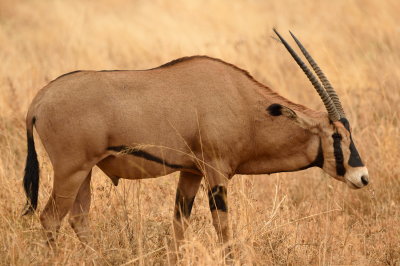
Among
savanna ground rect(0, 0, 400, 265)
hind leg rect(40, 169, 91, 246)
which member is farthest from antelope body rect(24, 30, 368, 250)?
savanna ground rect(0, 0, 400, 265)

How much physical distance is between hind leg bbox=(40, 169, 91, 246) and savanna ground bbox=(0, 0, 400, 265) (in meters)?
0.17

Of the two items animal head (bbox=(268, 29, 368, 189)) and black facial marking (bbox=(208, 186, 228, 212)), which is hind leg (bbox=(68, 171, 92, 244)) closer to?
black facial marking (bbox=(208, 186, 228, 212))

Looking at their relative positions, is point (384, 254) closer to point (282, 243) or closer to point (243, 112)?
point (282, 243)

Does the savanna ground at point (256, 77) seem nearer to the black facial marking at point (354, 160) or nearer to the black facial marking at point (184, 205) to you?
the black facial marking at point (184, 205)

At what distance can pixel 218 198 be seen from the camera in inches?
256

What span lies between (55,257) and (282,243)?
1.96 metres

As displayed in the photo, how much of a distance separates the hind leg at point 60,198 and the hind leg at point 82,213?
398 mm

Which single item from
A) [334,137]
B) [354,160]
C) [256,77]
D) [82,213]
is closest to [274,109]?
[334,137]

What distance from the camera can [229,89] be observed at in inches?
259

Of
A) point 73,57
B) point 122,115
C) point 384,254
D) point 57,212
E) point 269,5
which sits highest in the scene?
point 269,5

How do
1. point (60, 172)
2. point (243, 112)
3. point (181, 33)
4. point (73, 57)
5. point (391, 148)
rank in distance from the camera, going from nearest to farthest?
point (60, 172) → point (243, 112) → point (391, 148) → point (73, 57) → point (181, 33)

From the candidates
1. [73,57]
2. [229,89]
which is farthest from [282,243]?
[73,57]

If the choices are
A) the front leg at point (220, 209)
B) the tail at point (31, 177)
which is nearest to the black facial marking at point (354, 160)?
the front leg at point (220, 209)

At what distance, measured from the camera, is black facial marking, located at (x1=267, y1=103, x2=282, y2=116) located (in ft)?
21.4
